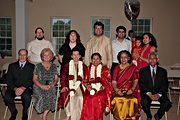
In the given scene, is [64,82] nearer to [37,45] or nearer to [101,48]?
[101,48]

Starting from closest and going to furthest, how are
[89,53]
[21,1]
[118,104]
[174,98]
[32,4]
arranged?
[118,104], [89,53], [174,98], [21,1], [32,4]

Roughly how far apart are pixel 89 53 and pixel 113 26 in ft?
17.5

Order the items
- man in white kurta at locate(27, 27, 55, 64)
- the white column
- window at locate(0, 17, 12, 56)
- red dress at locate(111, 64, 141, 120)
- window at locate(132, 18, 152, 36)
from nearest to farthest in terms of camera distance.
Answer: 1. red dress at locate(111, 64, 141, 120)
2. man in white kurta at locate(27, 27, 55, 64)
3. the white column
4. window at locate(132, 18, 152, 36)
5. window at locate(0, 17, 12, 56)

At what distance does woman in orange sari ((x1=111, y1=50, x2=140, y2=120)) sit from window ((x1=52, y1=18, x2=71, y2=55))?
A: 6013mm

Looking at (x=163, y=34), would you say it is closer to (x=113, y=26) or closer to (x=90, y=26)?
(x=113, y=26)

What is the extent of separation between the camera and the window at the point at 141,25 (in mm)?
10570

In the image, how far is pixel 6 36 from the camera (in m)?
11.1

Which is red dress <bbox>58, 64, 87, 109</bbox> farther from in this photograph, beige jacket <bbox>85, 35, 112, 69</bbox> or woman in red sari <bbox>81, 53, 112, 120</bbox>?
beige jacket <bbox>85, 35, 112, 69</bbox>

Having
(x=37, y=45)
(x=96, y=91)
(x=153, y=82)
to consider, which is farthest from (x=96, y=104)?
(x=37, y=45)

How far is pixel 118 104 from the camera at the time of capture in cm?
461

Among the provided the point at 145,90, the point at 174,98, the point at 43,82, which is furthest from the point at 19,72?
the point at 174,98

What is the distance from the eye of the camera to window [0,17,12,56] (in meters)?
10.9

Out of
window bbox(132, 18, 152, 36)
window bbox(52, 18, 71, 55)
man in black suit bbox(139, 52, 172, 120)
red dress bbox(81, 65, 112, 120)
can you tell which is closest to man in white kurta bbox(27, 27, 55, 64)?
red dress bbox(81, 65, 112, 120)

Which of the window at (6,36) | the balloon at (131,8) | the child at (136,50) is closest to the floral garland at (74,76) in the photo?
the child at (136,50)
